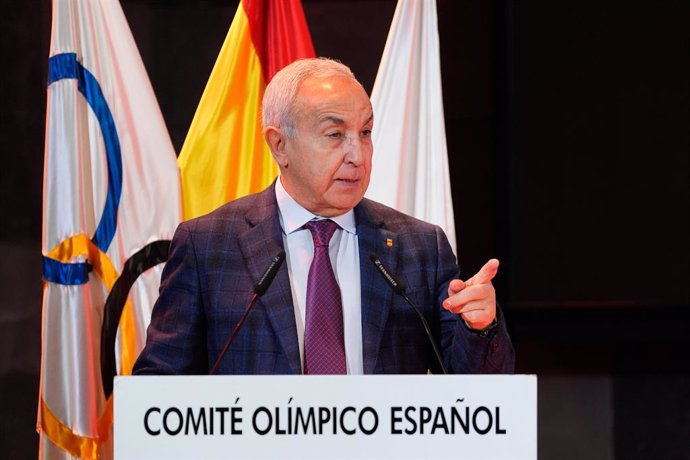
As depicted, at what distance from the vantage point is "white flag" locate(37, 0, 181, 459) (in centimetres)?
274

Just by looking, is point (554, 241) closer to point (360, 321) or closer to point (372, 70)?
point (372, 70)

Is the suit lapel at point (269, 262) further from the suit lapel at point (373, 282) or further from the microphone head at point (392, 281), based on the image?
the microphone head at point (392, 281)

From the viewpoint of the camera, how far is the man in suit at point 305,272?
1905 mm

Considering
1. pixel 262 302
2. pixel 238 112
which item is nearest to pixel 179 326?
pixel 262 302

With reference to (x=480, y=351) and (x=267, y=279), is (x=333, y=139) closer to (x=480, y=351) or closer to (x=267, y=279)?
(x=267, y=279)

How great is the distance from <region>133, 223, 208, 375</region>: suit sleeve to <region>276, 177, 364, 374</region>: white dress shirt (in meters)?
0.22

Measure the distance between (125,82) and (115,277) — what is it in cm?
61

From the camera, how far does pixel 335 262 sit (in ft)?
6.57

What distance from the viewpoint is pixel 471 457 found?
4.52ft

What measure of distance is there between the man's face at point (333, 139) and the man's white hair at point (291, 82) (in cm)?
1

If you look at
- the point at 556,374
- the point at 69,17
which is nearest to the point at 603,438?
the point at 556,374

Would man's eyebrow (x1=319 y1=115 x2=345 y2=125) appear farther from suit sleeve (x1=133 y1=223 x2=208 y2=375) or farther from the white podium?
the white podium

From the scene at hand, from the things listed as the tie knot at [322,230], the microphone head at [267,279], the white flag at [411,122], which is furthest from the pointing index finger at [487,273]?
the white flag at [411,122]

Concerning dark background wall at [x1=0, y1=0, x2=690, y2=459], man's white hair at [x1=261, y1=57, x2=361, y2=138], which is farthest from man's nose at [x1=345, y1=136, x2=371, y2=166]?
dark background wall at [x1=0, y1=0, x2=690, y2=459]
